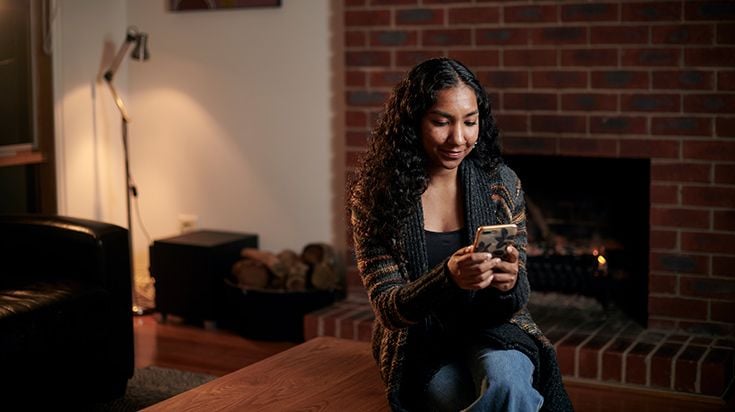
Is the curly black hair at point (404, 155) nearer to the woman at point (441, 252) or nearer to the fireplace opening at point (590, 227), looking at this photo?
the woman at point (441, 252)

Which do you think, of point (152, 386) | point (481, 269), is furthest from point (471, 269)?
point (152, 386)

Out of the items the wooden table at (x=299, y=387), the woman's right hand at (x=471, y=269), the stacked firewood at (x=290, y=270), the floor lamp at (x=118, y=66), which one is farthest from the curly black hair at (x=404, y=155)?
the floor lamp at (x=118, y=66)

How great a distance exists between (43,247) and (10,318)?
52 centimetres

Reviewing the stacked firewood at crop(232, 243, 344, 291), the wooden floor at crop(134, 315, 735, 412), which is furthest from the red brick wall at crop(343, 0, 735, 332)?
the stacked firewood at crop(232, 243, 344, 291)

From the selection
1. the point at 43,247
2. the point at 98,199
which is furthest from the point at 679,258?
the point at 98,199

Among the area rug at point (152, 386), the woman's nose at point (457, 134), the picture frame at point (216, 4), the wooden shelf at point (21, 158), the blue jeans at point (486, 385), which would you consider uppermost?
the picture frame at point (216, 4)

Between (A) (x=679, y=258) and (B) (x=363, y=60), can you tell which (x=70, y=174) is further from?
(A) (x=679, y=258)

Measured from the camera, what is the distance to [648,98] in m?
3.71

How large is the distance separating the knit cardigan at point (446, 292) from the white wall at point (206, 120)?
6.63 ft

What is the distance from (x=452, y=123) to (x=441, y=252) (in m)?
0.30

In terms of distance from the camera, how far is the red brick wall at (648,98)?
11.9 feet

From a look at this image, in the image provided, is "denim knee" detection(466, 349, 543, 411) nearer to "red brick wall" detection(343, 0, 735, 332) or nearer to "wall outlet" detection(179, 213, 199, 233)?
"red brick wall" detection(343, 0, 735, 332)

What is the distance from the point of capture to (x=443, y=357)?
89.7 inches

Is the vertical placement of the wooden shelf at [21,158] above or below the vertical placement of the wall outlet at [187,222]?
above
